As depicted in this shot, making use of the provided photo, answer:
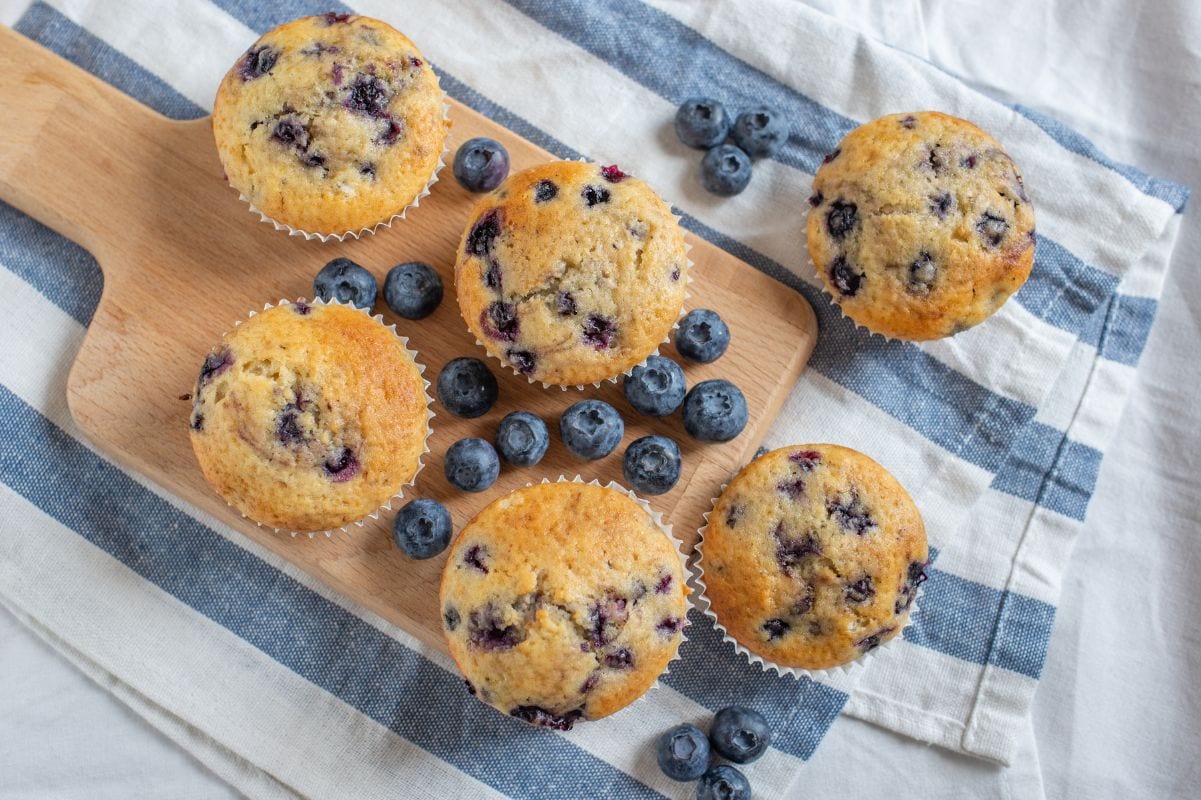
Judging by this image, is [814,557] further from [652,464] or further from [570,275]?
[570,275]

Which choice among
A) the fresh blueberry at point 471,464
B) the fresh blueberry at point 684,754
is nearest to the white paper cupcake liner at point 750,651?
the fresh blueberry at point 684,754

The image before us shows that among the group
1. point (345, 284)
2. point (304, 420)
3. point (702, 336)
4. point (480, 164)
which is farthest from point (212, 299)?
point (702, 336)

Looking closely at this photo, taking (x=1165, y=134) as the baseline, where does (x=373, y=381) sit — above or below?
below

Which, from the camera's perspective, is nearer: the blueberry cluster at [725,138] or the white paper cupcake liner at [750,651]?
the white paper cupcake liner at [750,651]

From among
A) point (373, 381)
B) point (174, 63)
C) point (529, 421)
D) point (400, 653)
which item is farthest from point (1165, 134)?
point (174, 63)

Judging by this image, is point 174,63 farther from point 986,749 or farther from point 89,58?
point 986,749

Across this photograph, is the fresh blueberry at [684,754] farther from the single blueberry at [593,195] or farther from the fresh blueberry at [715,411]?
the single blueberry at [593,195]

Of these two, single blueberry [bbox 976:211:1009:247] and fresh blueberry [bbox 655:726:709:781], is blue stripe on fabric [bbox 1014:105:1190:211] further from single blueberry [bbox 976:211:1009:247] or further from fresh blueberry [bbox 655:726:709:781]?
fresh blueberry [bbox 655:726:709:781]
